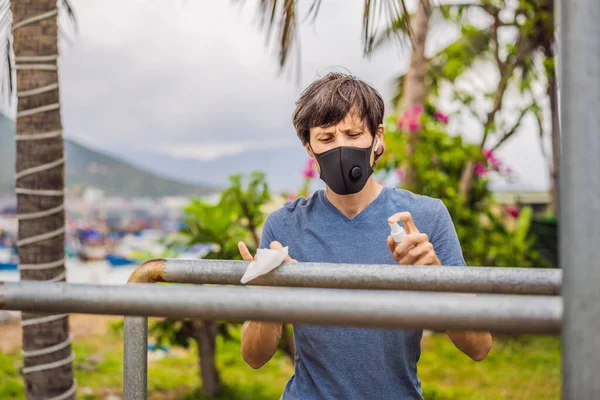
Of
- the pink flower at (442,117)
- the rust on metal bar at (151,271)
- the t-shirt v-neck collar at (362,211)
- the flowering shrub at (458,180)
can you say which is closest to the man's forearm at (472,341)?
the t-shirt v-neck collar at (362,211)

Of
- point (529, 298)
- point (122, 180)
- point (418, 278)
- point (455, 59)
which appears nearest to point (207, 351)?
point (418, 278)

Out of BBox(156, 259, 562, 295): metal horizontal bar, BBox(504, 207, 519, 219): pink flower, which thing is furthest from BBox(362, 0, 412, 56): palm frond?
BBox(504, 207, 519, 219): pink flower

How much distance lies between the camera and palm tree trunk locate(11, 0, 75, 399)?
105 inches

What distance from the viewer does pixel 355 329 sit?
1.62 meters

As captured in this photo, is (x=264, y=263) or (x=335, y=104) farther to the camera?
(x=335, y=104)

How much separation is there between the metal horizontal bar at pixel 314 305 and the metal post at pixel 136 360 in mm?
442

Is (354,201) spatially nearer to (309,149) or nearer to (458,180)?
(309,149)

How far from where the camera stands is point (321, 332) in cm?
164

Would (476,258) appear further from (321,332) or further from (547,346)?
(321,332)

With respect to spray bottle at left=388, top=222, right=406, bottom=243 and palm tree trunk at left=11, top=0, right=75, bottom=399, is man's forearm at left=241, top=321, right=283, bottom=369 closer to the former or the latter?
spray bottle at left=388, top=222, right=406, bottom=243

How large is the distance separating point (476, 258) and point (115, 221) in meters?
12.0

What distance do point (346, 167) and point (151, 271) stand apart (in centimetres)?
57

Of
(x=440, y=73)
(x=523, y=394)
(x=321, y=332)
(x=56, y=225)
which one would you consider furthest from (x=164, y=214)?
(x=321, y=332)

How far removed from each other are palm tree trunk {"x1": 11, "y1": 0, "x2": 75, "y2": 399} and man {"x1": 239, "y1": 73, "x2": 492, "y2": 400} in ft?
4.10
